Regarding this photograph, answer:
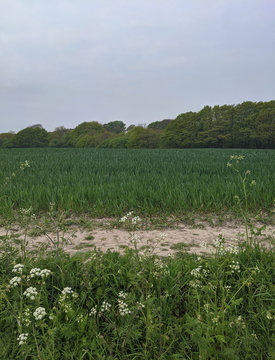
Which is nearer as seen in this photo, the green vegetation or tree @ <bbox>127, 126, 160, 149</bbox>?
the green vegetation

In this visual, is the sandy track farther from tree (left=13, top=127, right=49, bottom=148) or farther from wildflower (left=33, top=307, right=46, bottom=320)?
tree (left=13, top=127, right=49, bottom=148)

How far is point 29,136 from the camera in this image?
67.1 m

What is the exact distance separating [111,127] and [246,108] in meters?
84.6

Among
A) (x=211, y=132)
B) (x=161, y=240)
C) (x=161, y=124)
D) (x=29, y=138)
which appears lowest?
(x=161, y=240)

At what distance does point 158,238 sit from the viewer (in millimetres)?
3607

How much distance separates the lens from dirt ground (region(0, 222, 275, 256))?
3266mm

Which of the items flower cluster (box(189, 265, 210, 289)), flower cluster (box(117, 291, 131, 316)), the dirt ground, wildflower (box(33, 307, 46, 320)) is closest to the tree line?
the dirt ground

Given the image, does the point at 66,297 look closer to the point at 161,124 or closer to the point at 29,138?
the point at 29,138

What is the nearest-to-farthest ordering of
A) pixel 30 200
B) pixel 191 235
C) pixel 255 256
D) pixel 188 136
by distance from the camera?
1. pixel 255 256
2. pixel 191 235
3. pixel 30 200
4. pixel 188 136

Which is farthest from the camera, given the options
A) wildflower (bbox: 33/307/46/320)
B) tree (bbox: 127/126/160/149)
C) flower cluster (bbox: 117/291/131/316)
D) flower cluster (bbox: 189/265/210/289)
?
tree (bbox: 127/126/160/149)

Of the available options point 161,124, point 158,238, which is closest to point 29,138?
point 161,124

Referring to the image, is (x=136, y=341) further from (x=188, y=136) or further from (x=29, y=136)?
(x=29, y=136)

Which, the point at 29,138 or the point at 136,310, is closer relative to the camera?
the point at 136,310

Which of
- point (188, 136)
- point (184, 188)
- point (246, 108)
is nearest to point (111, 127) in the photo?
point (188, 136)
